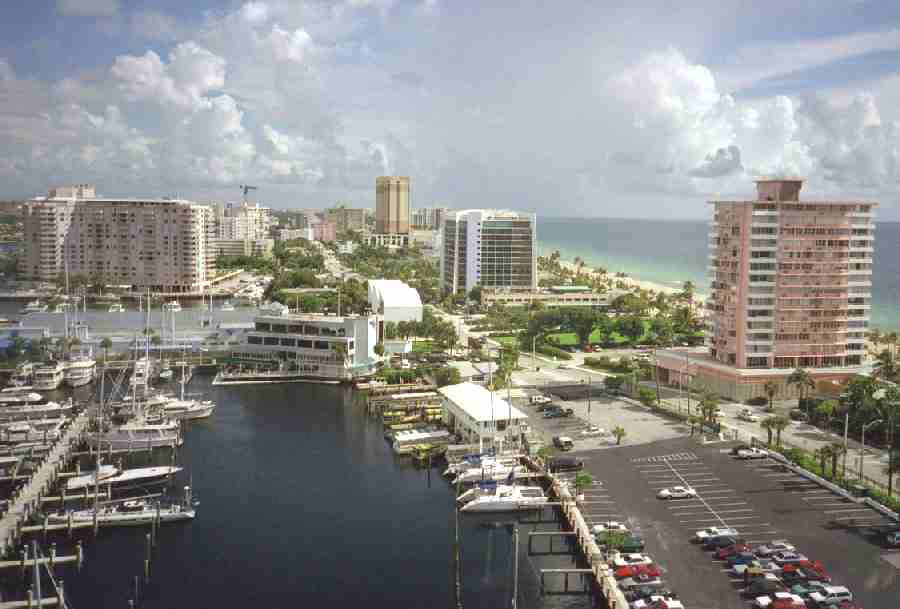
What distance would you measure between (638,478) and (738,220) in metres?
17.3

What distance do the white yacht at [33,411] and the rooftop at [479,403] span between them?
56.0 ft

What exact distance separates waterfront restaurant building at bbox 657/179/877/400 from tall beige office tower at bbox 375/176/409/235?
127 m

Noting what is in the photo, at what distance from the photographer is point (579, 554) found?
77.8 ft

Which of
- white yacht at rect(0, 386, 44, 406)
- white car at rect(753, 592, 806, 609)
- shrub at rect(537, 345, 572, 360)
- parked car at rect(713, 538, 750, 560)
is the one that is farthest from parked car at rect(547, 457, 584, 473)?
white yacht at rect(0, 386, 44, 406)

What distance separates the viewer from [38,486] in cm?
2803

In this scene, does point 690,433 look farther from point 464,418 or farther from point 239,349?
point 239,349

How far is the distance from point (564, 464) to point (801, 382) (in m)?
15.0

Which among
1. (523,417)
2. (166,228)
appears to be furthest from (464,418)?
(166,228)

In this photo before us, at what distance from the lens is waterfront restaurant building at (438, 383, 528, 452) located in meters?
32.0

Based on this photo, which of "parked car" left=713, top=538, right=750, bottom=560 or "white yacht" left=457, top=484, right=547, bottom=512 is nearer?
"parked car" left=713, top=538, right=750, bottom=560

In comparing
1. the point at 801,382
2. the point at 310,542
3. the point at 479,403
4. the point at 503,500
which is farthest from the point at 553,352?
the point at 310,542

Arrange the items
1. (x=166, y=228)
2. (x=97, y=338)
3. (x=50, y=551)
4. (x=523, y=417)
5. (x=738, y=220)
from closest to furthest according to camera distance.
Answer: (x=50, y=551), (x=523, y=417), (x=738, y=220), (x=97, y=338), (x=166, y=228)

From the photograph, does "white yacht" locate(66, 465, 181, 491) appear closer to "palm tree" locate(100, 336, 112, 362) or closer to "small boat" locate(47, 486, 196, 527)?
"small boat" locate(47, 486, 196, 527)

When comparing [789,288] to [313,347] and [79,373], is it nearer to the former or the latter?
[313,347]
